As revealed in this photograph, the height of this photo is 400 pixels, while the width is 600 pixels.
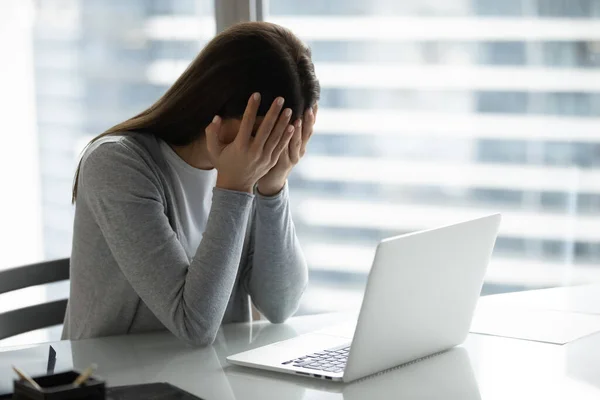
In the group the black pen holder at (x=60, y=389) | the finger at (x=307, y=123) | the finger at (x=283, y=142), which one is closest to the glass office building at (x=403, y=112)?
the finger at (x=307, y=123)

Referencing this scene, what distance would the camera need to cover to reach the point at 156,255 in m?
1.38

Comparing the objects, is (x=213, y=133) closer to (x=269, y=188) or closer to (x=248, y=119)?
(x=248, y=119)

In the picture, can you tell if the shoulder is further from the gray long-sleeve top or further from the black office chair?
the black office chair

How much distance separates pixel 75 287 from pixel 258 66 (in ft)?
1.68

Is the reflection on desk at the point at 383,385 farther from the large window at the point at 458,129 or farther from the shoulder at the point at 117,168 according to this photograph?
the large window at the point at 458,129

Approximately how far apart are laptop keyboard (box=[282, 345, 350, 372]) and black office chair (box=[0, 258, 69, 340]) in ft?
1.96

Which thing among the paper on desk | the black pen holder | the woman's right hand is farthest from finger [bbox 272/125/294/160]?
the black pen holder

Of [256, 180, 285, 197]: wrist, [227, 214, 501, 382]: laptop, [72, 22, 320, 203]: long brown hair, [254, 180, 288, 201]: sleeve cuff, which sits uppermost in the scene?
[72, 22, 320, 203]: long brown hair

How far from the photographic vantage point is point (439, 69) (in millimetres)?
2541

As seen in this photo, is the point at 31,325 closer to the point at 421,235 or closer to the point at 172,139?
the point at 172,139

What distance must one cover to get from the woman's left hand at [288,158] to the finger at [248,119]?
113 millimetres

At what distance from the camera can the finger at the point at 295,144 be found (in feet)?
4.90

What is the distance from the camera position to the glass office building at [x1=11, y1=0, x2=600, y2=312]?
2.48 m

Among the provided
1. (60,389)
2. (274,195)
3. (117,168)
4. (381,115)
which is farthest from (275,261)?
(381,115)
